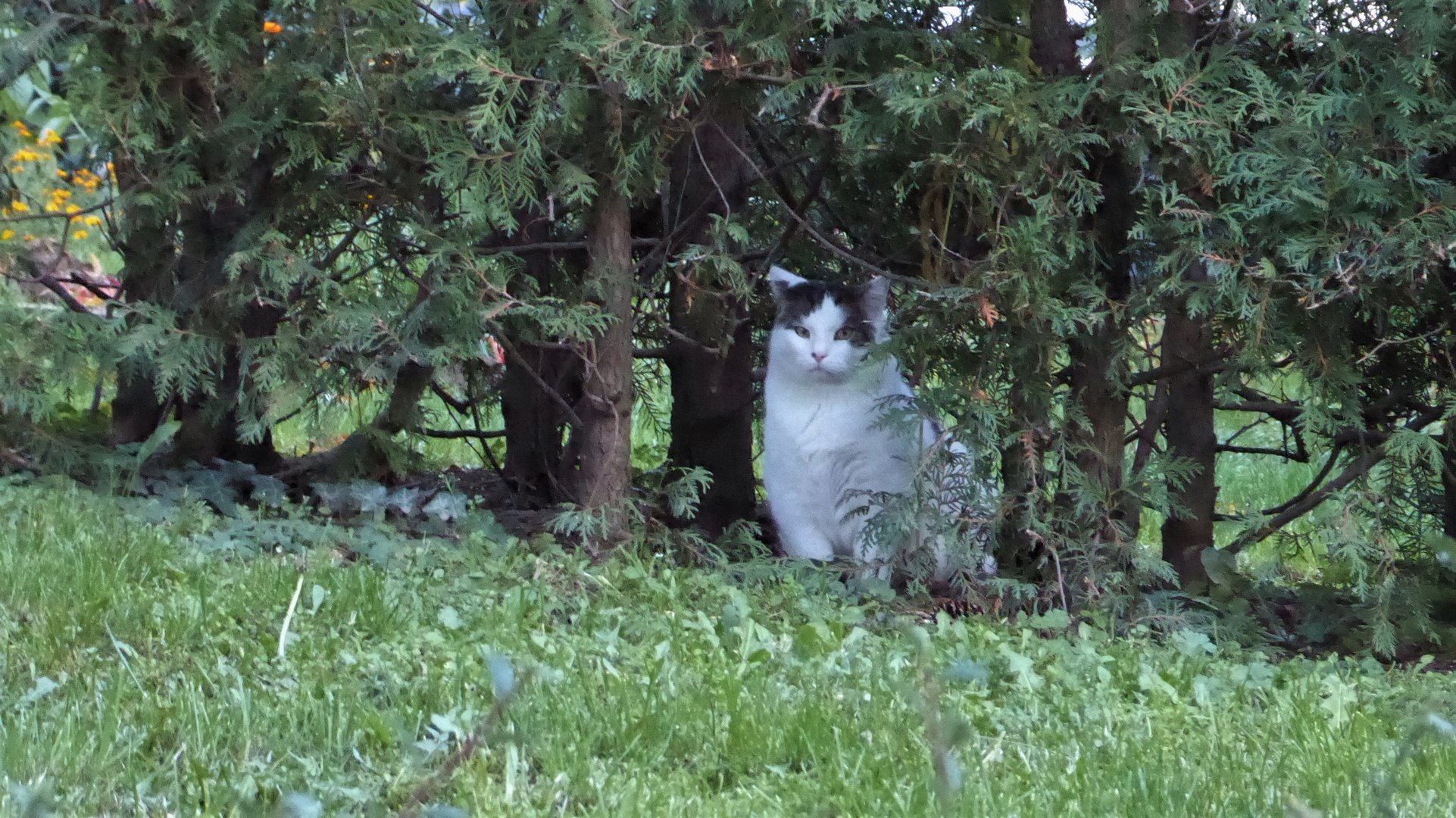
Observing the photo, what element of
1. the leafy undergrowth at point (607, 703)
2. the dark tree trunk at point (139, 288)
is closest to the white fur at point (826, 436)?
the leafy undergrowth at point (607, 703)

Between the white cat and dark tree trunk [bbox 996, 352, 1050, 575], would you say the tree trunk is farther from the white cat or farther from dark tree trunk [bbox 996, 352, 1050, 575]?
dark tree trunk [bbox 996, 352, 1050, 575]

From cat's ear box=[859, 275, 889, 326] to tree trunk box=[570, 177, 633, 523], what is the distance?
0.82 m

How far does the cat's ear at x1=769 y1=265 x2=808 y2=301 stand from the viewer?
4320 mm

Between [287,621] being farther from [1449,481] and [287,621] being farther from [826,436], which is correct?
[1449,481]

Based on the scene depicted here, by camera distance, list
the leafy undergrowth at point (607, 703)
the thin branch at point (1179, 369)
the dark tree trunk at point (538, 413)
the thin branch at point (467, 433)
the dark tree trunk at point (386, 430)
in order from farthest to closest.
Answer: the thin branch at point (467, 433) → the dark tree trunk at point (538, 413) → the dark tree trunk at point (386, 430) → the thin branch at point (1179, 369) → the leafy undergrowth at point (607, 703)

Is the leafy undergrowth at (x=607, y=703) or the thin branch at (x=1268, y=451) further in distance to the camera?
the thin branch at (x=1268, y=451)

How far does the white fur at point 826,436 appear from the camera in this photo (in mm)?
4379

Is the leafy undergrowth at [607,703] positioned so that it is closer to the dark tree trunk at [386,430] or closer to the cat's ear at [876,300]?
the dark tree trunk at [386,430]

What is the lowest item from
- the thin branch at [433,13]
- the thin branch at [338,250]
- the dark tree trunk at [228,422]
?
the dark tree trunk at [228,422]

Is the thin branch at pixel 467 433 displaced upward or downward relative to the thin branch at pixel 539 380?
downward

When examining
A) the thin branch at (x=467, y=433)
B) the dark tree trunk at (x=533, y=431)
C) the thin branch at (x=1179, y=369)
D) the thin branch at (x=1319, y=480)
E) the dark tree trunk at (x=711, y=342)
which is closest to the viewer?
the thin branch at (x=1179, y=369)

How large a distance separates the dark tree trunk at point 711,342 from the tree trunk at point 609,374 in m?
0.23

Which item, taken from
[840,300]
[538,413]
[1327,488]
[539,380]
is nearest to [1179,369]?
[1327,488]

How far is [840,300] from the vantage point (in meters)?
4.43
